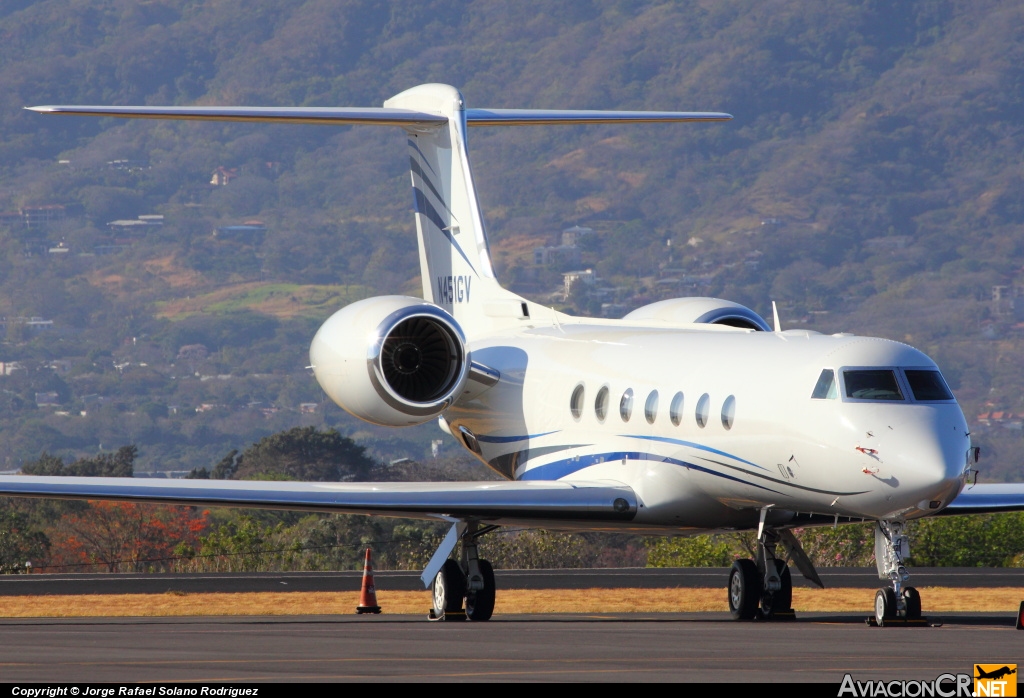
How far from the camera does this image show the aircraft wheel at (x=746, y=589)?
18.4m

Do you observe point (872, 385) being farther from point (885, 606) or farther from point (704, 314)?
point (704, 314)

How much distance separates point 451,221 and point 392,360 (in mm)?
4487

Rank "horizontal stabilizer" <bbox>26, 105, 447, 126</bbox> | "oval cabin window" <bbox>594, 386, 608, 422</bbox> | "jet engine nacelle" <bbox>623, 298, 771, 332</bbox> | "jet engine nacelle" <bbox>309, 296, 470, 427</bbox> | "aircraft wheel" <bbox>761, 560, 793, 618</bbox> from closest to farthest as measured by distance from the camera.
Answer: "aircraft wheel" <bbox>761, 560, 793, 618</bbox>
"oval cabin window" <bbox>594, 386, 608, 422</bbox>
"jet engine nacelle" <bbox>309, 296, 470, 427</bbox>
"horizontal stabilizer" <bbox>26, 105, 447, 126</bbox>
"jet engine nacelle" <bbox>623, 298, 771, 332</bbox>

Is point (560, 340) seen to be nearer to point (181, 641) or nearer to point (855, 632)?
point (855, 632)

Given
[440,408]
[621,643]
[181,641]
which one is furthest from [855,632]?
[440,408]

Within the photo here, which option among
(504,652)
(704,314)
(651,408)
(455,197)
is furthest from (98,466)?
(504,652)

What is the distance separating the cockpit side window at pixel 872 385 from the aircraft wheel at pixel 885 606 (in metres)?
1.78

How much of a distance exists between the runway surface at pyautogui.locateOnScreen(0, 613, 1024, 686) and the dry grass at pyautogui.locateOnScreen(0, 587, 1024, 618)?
540 cm

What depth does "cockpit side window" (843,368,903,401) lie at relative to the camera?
1667 cm

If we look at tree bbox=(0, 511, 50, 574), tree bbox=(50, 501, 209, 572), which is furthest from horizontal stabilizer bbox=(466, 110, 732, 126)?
tree bbox=(50, 501, 209, 572)

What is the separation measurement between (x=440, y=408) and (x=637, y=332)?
8.11 feet

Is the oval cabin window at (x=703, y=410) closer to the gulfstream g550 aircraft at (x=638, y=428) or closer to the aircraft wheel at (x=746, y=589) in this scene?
the gulfstream g550 aircraft at (x=638, y=428)

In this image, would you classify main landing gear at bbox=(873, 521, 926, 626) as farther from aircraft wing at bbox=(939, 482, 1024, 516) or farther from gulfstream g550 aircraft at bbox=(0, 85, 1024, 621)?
aircraft wing at bbox=(939, 482, 1024, 516)

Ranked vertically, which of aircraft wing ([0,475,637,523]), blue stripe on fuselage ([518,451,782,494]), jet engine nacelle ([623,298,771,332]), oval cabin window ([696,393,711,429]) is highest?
jet engine nacelle ([623,298,771,332])
